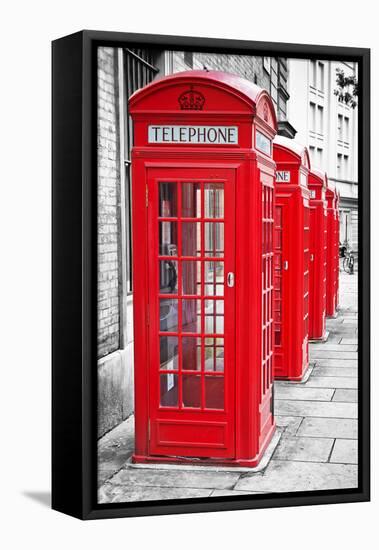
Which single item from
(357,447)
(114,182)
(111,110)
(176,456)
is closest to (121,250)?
(114,182)

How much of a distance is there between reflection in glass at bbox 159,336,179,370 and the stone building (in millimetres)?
447

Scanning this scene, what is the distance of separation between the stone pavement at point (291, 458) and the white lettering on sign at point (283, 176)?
A: 49.7 inches

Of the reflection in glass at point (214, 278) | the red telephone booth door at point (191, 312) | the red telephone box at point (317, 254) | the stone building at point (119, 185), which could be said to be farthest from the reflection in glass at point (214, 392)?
the red telephone box at point (317, 254)

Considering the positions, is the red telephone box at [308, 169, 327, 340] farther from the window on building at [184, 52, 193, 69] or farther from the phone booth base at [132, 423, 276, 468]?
the phone booth base at [132, 423, 276, 468]

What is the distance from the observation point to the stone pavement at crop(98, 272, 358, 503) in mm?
5645

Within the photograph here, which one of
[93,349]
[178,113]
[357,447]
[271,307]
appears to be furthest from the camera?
[271,307]

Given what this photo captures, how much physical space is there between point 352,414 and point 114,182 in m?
2.24

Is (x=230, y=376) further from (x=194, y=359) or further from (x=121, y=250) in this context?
(x=121, y=250)

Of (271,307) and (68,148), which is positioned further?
(271,307)

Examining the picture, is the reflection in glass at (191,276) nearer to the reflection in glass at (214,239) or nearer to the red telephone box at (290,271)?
the reflection in glass at (214,239)

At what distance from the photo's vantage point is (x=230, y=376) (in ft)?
19.1

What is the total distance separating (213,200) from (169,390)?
3.74 feet

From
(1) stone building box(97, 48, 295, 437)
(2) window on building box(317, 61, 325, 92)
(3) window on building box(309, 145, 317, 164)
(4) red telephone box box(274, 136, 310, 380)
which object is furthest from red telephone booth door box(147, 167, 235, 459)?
(4) red telephone box box(274, 136, 310, 380)

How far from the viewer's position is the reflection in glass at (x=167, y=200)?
5.71 metres
